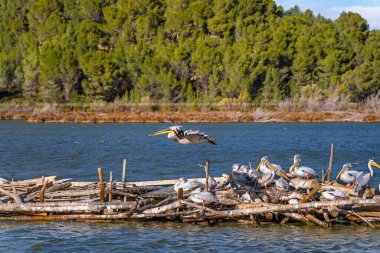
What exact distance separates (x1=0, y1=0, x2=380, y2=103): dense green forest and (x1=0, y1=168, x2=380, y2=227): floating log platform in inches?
2332

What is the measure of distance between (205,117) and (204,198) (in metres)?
56.4

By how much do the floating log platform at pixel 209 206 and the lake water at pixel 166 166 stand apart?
0.26 metres

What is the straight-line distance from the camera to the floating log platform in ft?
46.0

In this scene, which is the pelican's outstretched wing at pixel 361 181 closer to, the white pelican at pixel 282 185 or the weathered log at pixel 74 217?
the white pelican at pixel 282 185

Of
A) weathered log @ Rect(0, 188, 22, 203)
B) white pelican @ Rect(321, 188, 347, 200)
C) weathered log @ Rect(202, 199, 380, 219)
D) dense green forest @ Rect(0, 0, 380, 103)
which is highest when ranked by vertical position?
dense green forest @ Rect(0, 0, 380, 103)

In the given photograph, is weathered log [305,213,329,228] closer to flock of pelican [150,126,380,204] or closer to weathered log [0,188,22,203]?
flock of pelican [150,126,380,204]

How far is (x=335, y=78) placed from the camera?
75625mm

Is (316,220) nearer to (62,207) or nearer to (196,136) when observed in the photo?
(196,136)

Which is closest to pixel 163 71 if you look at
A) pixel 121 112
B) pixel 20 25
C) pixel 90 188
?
pixel 121 112

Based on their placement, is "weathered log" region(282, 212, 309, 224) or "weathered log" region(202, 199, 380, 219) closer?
"weathered log" region(202, 199, 380, 219)

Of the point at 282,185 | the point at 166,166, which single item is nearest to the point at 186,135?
the point at 282,185

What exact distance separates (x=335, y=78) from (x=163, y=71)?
21070 mm

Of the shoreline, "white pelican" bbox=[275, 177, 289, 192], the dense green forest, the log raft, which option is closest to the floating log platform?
the log raft

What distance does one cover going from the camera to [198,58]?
3022 inches
